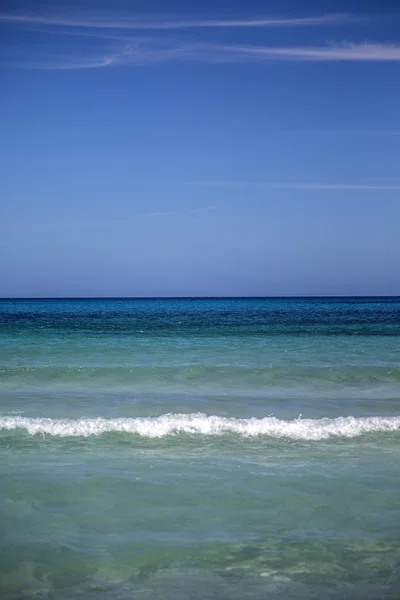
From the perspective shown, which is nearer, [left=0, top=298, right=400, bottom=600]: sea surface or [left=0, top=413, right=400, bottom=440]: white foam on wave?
[left=0, top=298, right=400, bottom=600]: sea surface

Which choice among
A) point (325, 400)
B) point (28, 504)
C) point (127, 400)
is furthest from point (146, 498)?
point (325, 400)

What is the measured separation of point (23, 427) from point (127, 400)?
302 centimetres

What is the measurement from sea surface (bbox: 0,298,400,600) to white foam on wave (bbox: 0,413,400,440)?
4 centimetres

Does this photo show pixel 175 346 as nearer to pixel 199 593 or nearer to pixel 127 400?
pixel 127 400

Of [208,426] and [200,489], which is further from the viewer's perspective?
[208,426]

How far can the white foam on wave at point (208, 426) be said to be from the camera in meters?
8.76

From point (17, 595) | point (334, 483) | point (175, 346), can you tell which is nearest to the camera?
point (17, 595)

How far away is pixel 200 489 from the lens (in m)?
6.23

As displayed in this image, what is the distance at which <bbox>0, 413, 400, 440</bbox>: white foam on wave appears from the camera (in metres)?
8.76

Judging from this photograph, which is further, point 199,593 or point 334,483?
point 334,483

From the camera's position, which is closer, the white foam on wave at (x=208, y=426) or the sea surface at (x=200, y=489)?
the sea surface at (x=200, y=489)

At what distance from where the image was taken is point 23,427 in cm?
898

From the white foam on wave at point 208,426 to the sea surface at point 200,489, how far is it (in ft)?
0.13

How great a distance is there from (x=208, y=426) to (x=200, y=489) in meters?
2.92
